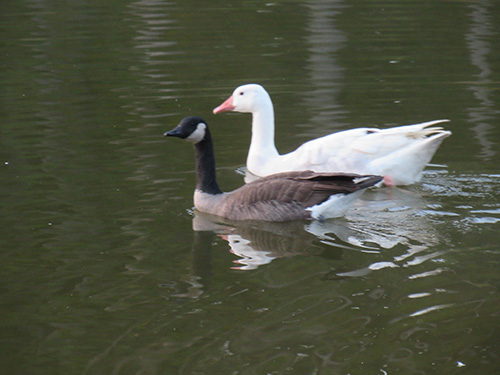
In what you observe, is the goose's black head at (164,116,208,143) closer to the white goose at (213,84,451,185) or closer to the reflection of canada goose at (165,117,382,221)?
the reflection of canada goose at (165,117,382,221)

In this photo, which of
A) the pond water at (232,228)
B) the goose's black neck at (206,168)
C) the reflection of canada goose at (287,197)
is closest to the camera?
the pond water at (232,228)

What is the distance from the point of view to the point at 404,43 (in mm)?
17172

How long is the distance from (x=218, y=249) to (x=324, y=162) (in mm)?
2129

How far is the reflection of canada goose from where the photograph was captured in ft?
27.3

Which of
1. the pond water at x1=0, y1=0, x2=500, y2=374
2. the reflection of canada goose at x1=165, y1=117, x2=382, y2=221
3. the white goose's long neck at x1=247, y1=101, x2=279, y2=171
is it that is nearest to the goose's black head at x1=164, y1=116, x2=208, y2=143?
the reflection of canada goose at x1=165, y1=117, x2=382, y2=221

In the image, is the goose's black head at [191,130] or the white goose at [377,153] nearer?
the goose's black head at [191,130]

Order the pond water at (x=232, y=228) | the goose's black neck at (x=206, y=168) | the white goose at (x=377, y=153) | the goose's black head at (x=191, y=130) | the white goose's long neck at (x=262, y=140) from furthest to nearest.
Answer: the white goose's long neck at (x=262, y=140)
the white goose at (x=377, y=153)
the goose's black neck at (x=206, y=168)
the goose's black head at (x=191, y=130)
the pond water at (x=232, y=228)

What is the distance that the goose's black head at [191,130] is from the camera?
883 centimetres

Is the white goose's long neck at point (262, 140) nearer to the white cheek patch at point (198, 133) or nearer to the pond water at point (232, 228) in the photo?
the pond water at point (232, 228)

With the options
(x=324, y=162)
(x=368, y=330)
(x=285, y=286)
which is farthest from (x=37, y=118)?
(x=368, y=330)

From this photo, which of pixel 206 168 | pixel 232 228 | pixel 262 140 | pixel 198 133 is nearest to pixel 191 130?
pixel 198 133

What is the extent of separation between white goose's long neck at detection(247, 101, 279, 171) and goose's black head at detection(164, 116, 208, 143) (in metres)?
1.30

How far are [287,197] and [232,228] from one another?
600mm

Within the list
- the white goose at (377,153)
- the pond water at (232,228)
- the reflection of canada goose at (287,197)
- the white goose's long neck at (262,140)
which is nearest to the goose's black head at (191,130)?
the reflection of canada goose at (287,197)
